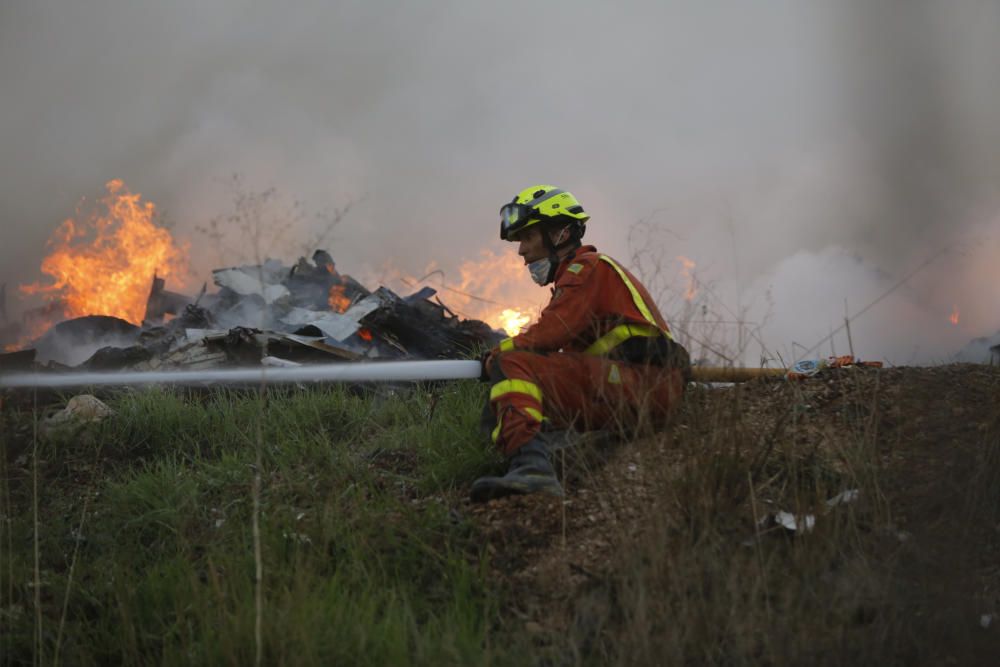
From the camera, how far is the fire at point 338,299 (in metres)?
9.87

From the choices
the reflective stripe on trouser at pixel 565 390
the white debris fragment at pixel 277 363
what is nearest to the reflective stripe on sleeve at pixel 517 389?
the reflective stripe on trouser at pixel 565 390

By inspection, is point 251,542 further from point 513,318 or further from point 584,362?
point 513,318

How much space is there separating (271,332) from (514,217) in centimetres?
342

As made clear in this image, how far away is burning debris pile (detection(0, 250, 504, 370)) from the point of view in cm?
776

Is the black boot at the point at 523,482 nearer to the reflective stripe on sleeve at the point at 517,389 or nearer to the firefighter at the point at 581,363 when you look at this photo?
the firefighter at the point at 581,363

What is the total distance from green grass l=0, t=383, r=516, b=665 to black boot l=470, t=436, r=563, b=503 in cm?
19

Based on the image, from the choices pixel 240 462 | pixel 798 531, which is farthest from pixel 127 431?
pixel 798 531

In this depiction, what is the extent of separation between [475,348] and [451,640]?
4.60m

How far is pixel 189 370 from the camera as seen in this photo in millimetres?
7578

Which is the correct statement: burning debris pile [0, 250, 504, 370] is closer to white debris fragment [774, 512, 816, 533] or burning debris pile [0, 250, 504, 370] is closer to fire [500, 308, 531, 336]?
fire [500, 308, 531, 336]

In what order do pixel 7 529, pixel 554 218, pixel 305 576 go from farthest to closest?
pixel 554 218, pixel 7 529, pixel 305 576

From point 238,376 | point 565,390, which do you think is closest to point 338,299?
point 238,376

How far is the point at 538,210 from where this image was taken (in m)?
5.15

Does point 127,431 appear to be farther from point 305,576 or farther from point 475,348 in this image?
point 305,576
